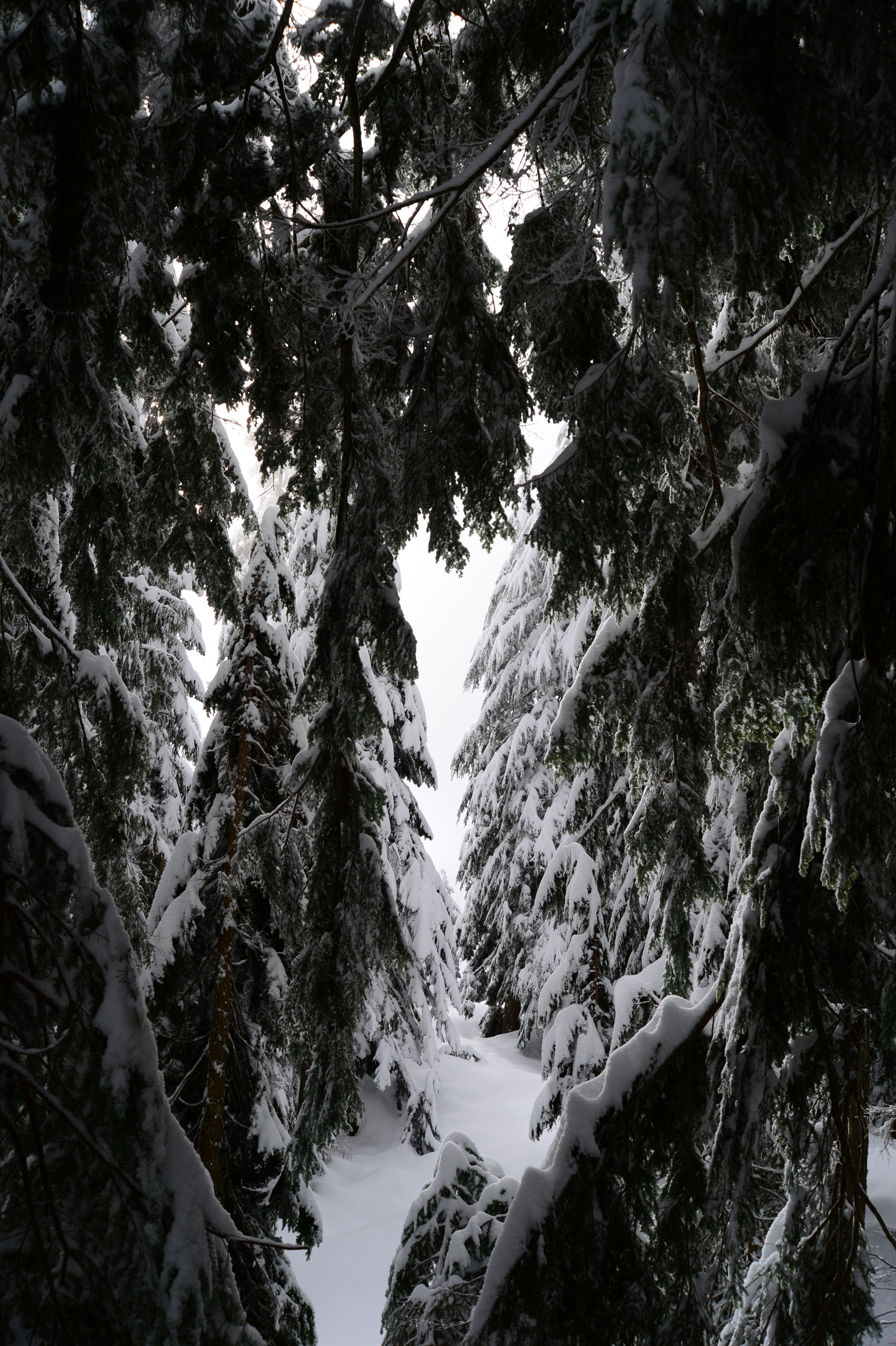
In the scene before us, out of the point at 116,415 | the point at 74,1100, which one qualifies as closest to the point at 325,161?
the point at 116,415

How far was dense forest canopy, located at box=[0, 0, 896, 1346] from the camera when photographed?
4.93 feet

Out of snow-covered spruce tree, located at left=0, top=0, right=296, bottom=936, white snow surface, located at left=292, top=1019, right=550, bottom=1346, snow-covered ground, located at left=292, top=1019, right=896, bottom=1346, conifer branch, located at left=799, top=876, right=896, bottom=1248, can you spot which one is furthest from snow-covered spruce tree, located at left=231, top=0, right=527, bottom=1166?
snow-covered ground, located at left=292, top=1019, right=896, bottom=1346

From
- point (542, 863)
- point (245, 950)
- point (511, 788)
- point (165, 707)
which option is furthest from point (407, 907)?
point (165, 707)

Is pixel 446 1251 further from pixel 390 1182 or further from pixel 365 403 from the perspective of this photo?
pixel 390 1182

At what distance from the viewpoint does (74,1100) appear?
1.51 m

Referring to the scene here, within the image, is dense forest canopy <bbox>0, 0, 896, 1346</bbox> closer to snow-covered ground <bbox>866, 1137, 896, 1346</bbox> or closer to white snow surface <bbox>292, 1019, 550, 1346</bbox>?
snow-covered ground <bbox>866, 1137, 896, 1346</bbox>

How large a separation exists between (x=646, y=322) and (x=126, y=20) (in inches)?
69.9

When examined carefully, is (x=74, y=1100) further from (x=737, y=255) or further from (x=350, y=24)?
(x=350, y=24)

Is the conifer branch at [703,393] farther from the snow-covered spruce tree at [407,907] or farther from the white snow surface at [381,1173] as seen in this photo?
the snow-covered spruce tree at [407,907]

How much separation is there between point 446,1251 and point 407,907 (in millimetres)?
7413

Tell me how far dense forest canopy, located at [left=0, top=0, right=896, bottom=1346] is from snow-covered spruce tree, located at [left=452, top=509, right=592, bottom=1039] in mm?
7372

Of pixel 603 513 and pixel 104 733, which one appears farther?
pixel 104 733

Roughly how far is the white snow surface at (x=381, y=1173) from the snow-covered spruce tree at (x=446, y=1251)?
72.3 inches

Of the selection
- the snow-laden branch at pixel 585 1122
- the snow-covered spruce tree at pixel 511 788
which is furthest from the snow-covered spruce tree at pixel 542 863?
the snow-laden branch at pixel 585 1122
